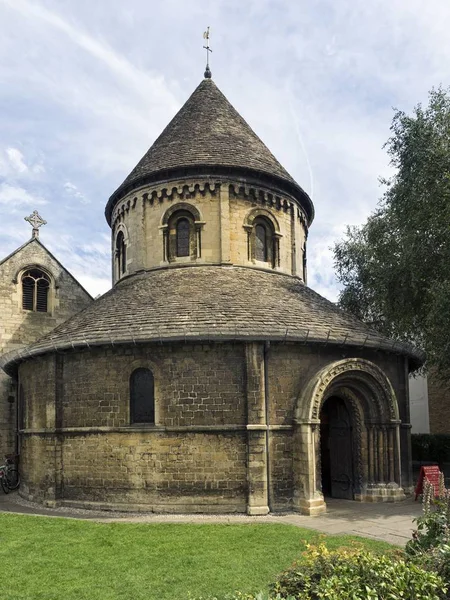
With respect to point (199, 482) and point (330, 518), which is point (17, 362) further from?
point (330, 518)

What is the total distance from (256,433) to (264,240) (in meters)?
7.74

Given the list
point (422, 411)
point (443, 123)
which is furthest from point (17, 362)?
point (422, 411)

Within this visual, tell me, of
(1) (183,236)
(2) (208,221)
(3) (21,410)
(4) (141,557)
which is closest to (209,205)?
(2) (208,221)

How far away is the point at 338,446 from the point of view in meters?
16.2

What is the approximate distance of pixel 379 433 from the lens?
15.5 m

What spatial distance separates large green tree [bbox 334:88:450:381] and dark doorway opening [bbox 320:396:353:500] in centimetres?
334

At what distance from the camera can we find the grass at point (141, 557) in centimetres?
805

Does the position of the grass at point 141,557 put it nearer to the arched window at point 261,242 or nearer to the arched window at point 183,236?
the arched window at point 183,236

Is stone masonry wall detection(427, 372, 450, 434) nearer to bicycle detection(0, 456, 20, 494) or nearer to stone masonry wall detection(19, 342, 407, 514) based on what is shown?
stone masonry wall detection(19, 342, 407, 514)

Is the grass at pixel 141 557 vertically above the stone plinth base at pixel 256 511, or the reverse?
the grass at pixel 141 557

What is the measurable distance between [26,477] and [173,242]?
8.47m

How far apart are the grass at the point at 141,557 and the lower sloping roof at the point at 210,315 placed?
4.41 meters

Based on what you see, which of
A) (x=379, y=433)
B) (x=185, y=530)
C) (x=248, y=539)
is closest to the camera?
(x=248, y=539)

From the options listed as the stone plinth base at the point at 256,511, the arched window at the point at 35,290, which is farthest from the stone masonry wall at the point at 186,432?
the arched window at the point at 35,290
